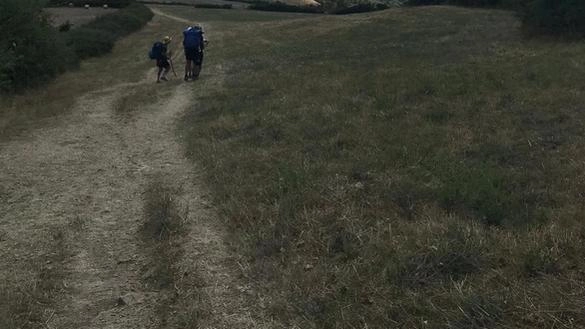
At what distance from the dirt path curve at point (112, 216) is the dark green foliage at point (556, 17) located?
59.9ft

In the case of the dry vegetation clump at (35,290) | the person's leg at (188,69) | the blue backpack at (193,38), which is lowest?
the person's leg at (188,69)

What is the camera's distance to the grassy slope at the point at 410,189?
4.69 metres

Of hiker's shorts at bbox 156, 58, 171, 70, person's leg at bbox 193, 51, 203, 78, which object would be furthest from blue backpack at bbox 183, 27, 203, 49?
hiker's shorts at bbox 156, 58, 171, 70

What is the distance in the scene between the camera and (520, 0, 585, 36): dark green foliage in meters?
22.8

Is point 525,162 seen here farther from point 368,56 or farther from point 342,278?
point 368,56

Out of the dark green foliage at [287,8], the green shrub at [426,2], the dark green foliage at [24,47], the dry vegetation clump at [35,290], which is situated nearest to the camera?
the dry vegetation clump at [35,290]

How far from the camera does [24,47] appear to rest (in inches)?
736

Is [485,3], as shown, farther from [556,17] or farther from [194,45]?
[194,45]

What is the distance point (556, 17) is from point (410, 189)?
67.8 ft

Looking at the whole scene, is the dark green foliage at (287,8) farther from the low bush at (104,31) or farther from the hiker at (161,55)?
the hiker at (161,55)

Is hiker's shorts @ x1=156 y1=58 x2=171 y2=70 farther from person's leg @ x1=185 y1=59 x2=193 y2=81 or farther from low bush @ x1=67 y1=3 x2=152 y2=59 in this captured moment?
low bush @ x1=67 y1=3 x2=152 y2=59

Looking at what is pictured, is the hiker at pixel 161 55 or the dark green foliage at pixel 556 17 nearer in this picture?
the hiker at pixel 161 55

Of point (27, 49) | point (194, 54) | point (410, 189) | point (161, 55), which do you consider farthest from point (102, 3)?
point (410, 189)

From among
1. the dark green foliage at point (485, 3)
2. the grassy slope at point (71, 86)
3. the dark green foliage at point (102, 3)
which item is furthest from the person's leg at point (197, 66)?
the dark green foliage at point (102, 3)
